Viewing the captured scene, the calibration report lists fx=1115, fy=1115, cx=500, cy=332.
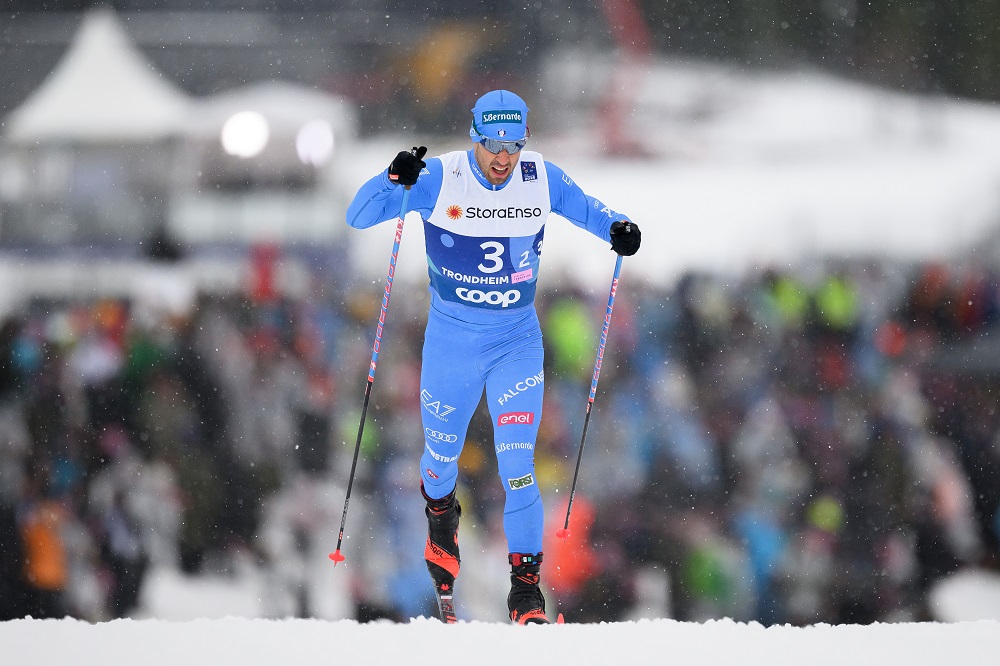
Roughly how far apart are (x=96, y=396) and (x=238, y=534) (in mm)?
1647

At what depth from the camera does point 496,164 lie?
12.9 feet

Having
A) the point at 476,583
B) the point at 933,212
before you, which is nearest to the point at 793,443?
the point at 476,583

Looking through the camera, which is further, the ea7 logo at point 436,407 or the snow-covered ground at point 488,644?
the ea7 logo at point 436,407

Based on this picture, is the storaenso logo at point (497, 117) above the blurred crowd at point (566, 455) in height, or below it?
above

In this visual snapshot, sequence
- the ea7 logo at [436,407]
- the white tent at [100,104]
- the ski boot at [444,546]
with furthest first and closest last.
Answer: the white tent at [100,104], the ski boot at [444,546], the ea7 logo at [436,407]

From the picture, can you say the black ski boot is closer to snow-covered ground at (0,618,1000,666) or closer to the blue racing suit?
the blue racing suit

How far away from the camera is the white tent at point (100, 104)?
988 centimetres

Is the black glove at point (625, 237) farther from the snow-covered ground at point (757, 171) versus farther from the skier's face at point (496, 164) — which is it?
the snow-covered ground at point (757, 171)

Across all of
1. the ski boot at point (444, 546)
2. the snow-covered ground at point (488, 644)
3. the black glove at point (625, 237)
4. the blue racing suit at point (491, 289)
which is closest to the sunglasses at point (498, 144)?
the blue racing suit at point (491, 289)

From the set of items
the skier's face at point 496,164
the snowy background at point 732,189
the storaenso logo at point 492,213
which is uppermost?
the snowy background at point 732,189

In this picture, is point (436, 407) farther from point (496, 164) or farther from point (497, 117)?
point (497, 117)

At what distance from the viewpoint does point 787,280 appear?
9.32 m

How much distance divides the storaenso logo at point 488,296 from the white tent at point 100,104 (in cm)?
692

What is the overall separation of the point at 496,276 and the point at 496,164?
0.40 metres
